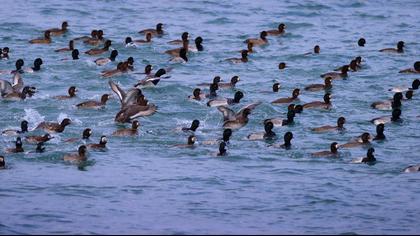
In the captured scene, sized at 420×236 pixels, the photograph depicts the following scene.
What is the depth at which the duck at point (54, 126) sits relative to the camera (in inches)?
1016

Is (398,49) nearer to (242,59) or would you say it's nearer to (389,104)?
(242,59)

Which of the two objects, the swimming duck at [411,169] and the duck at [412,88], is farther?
the duck at [412,88]

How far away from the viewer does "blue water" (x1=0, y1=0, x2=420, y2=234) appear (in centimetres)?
1938

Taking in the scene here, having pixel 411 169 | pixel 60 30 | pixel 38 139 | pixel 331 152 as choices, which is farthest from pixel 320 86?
pixel 60 30

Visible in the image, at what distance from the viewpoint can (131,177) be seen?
2200 centimetres

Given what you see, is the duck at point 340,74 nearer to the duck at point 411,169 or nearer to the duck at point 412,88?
the duck at point 412,88

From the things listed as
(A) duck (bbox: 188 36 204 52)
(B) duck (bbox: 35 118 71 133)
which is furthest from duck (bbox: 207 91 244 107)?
(A) duck (bbox: 188 36 204 52)

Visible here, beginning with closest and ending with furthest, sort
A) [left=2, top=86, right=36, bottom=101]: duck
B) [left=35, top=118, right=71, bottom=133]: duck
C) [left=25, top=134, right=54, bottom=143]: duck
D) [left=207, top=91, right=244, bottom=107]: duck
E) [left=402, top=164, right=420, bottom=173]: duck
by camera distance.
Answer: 1. [left=402, top=164, right=420, bottom=173]: duck
2. [left=25, top=134, right=54, bottom=143]: duck
3. [left=35, top=118, right=71, bottom=133]: duck
4. [left=2, top=86, right=36, bottom=101]: duck
5. [left=207, top=91, right=244, bottom=107]: duck

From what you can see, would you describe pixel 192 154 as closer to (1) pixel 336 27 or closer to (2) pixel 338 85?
(2) pixel 338 85

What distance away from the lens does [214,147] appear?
24891mm

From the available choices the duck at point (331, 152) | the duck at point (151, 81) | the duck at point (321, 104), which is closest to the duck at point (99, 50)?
the duck at point (151, 81)

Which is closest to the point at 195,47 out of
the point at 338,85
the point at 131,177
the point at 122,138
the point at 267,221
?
the point at 338,85

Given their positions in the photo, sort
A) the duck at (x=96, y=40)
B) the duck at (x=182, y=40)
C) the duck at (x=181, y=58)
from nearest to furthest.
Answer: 1. the duck at (x=181, y=58)
2. the duck at (x=182, y=40)
3. the duck at (x=96, y=40)

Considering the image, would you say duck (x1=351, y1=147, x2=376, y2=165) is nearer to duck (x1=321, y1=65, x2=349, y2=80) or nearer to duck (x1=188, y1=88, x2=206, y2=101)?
duck (x1=188, y1=88, x2=206, y2=101)
